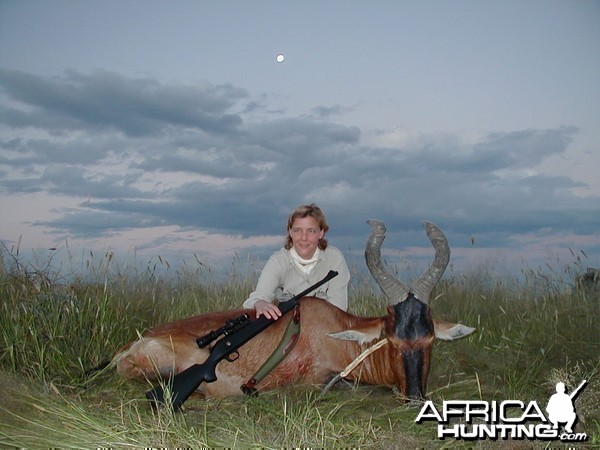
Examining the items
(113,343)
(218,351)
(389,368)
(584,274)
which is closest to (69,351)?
(113,343)

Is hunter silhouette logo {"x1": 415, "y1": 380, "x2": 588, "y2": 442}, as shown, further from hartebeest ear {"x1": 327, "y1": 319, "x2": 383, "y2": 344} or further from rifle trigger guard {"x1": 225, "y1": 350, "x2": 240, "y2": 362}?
rifle trigger guard {"x1": 225, "y1": 350, "x2": 240, "y2": 362}

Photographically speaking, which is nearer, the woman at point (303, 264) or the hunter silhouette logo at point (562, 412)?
the hunter silhouette logo at point (562, 412)

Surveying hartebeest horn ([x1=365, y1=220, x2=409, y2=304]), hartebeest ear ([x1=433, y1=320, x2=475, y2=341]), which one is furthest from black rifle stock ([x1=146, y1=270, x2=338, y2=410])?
hartebeest ear ([x1=433, y1=320, x2=475, y2=341])

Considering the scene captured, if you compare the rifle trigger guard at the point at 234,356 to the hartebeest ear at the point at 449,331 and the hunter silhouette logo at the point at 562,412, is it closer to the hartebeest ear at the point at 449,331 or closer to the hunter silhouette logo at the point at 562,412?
the hartebeest ear at the point at 449,331

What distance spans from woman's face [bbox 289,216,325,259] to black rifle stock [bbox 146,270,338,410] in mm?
529

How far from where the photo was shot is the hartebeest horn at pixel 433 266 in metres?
5.17

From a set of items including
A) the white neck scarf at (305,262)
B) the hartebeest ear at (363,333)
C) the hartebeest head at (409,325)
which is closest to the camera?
the hartebeest head at (409,325)

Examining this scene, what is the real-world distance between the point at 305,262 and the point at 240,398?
4.78ft

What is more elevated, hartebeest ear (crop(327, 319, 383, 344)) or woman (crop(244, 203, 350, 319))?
woman (crop(244, 203, 350, 319))

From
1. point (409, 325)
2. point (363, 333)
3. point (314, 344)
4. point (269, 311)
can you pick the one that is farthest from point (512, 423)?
point (269, 311)

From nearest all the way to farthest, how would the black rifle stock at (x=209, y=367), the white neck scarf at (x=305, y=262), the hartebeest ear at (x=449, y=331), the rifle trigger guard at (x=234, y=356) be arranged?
the black rifle stock at (x=209, y=367), the hartebeest ear at (x=449, y=331), the rifle trigger guard at (x=234, y=356), the white neck scarf at (x=305, y=262)

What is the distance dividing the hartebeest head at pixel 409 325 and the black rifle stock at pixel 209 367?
19.8 inches

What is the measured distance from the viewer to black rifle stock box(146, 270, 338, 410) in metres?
4.80

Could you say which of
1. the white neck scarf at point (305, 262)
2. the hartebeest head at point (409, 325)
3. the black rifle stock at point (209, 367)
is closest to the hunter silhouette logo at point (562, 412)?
the hartebeest head at point (409, 325)
